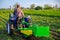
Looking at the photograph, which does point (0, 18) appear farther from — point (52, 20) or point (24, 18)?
point (52, 20)

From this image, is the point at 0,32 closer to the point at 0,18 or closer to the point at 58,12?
the point at 0,18

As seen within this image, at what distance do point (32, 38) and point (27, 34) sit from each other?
0.09 meters

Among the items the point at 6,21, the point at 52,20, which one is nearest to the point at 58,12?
the point at 52,20

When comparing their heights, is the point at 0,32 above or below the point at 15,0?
below

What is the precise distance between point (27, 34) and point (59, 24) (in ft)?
1.47

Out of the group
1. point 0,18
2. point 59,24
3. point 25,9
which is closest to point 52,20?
point 59,24

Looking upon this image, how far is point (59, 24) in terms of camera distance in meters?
4.44

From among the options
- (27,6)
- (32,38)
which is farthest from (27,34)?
(27,6)

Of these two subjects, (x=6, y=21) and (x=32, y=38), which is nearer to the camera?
(x=32, y=38)

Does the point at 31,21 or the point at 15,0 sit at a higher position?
the point at 15,0

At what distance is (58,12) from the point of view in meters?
4.44

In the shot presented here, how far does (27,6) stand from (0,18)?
38cm

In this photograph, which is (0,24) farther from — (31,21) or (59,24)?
(59,24)

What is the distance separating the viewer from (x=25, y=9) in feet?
14.6
